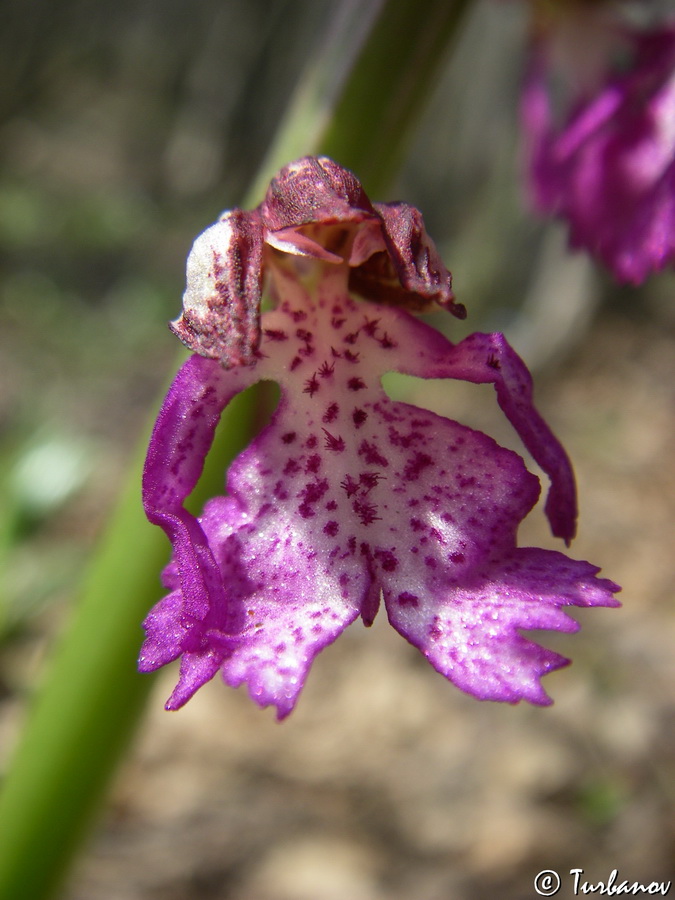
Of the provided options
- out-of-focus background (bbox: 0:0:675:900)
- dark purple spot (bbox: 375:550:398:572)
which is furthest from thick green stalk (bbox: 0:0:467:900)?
dark purple spot (bbox: 375:550:398:572)

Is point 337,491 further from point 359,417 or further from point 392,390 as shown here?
point 392,390

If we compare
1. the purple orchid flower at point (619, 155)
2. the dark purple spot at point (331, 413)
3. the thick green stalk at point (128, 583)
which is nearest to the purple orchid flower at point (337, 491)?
the dark purple spot at point (331, 413)

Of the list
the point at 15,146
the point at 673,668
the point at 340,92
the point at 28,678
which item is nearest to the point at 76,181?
the point at 15,146

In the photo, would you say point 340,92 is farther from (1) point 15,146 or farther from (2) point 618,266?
(1) point 15,146

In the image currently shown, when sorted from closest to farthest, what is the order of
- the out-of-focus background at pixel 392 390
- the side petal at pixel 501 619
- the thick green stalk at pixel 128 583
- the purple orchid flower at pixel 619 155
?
the side petal at pixel 501 619 < the thick green stalk at pixel 128 583 < the purple orchid flower at pixel 619 155 < the out-of-focus background at pixel 392 390

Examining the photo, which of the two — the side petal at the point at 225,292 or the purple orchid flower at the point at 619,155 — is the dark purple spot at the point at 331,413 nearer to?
the side petal at the point at 225,292

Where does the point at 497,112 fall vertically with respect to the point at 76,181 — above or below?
above
